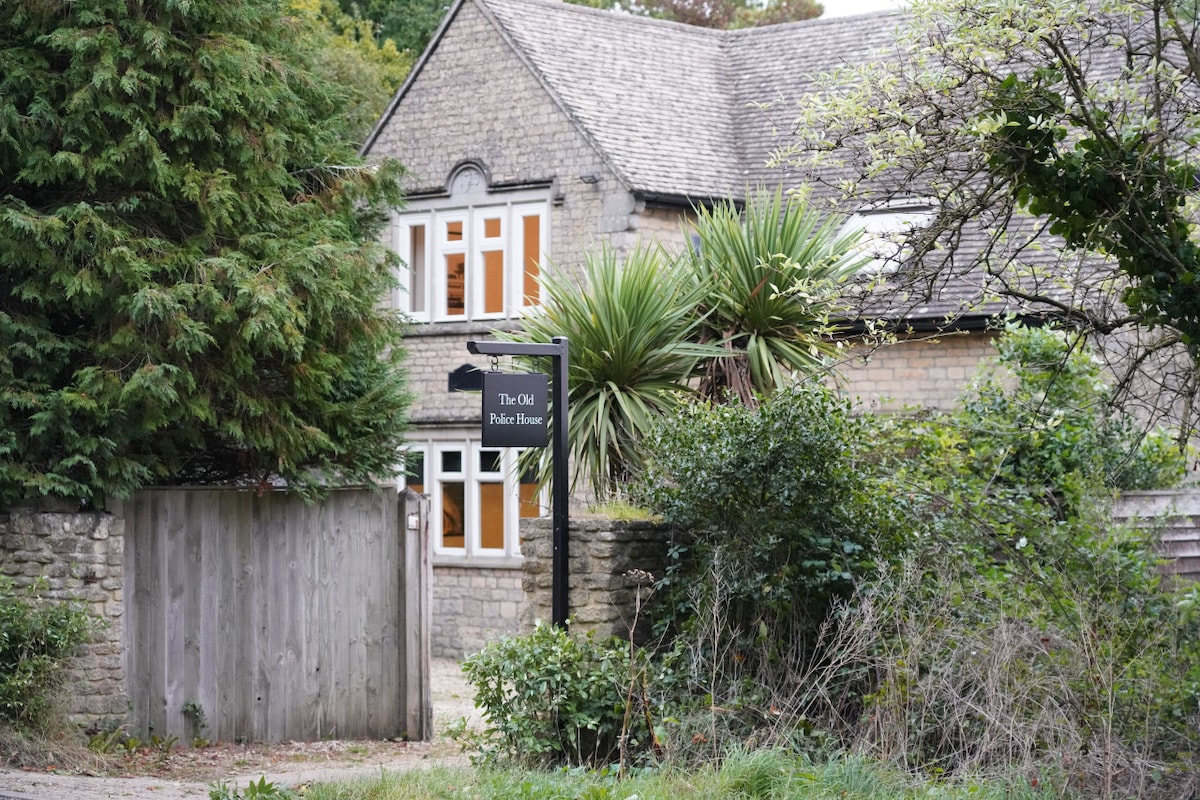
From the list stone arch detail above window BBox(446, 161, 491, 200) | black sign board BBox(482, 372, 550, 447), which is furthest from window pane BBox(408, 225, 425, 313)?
black sign board BBox(482, 372, 550, 447)

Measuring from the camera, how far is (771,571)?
942 centimetres

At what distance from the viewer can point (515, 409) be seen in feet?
31.1

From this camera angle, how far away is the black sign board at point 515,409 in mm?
9375

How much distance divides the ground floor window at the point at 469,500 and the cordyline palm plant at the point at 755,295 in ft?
24.7

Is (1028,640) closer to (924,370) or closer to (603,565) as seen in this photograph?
(603,565)

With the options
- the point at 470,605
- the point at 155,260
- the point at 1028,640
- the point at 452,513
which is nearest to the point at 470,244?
the point at 452,513

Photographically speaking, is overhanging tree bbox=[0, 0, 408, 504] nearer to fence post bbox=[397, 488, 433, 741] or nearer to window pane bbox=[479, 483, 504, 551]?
fence post bbox=[397, 488, 433, 741]

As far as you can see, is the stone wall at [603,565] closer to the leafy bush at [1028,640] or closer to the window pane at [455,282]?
the leafy bush at [1028,640]

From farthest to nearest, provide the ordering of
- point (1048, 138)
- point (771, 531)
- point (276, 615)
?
point (276, 615)
point (771, 531)
point (1048, 138)

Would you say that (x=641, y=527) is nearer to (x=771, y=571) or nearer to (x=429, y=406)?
(x=771, y=571)

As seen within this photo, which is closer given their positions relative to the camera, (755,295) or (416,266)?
(755,295)

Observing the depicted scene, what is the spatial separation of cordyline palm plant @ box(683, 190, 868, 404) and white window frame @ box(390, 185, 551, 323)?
294 inches

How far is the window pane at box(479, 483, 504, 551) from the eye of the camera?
63.6ft

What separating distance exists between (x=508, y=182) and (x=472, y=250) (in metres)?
1.06
